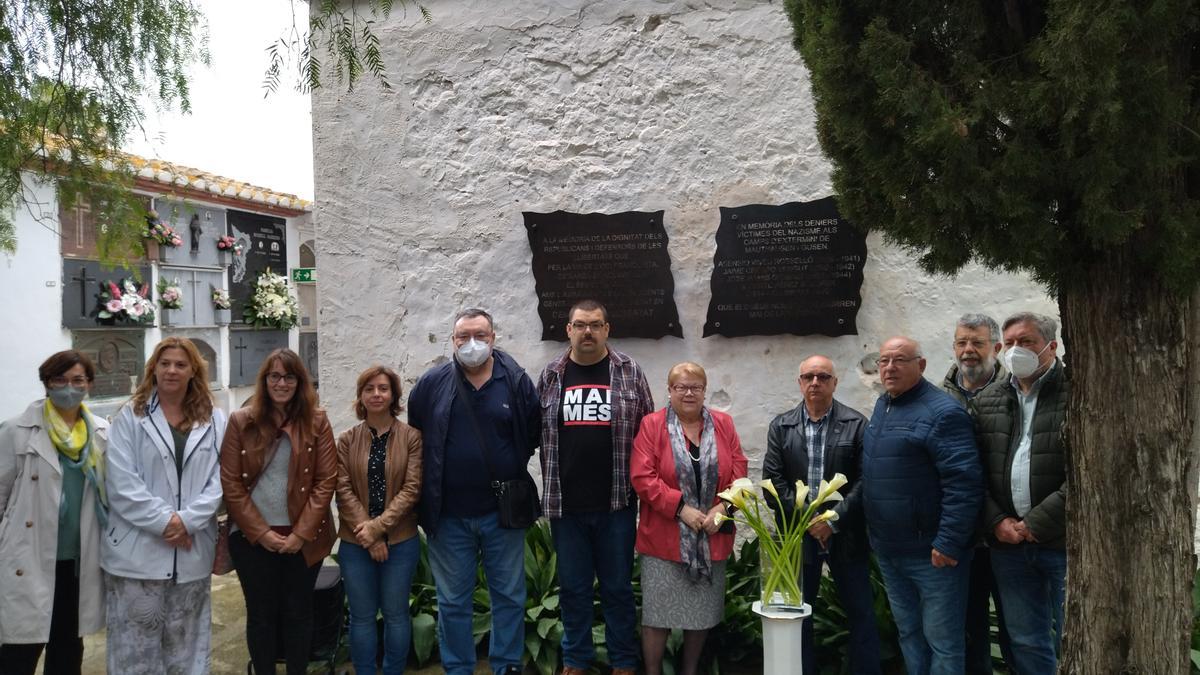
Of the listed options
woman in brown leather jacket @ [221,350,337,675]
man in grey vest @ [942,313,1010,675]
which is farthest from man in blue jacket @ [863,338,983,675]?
woman in brown leather jacket @ [221,350,337,675]

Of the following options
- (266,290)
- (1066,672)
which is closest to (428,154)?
(1066,672)

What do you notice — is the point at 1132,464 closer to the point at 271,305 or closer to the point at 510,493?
the point at 510,493

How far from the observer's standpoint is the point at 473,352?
361cm

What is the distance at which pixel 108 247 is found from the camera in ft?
12.1

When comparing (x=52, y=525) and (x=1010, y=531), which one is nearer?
(x=1010, y=531)

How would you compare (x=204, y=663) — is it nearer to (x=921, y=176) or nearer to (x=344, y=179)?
(x=344, y=179)

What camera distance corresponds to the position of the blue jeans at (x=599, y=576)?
3.66 meters

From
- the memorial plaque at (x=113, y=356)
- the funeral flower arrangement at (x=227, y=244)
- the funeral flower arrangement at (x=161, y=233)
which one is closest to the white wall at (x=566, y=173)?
the funeral flower arrangement at (x=161, y=233)

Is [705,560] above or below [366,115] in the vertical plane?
below

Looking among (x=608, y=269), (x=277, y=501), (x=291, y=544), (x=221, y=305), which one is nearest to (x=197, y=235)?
(x=221, y=305)

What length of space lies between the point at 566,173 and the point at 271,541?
102 inches

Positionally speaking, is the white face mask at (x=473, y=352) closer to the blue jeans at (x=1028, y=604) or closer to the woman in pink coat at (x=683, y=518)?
the woman in pink coat at (x=683, y=518)

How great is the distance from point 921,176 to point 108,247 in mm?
3363

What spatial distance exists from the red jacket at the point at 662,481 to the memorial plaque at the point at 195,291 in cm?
893
